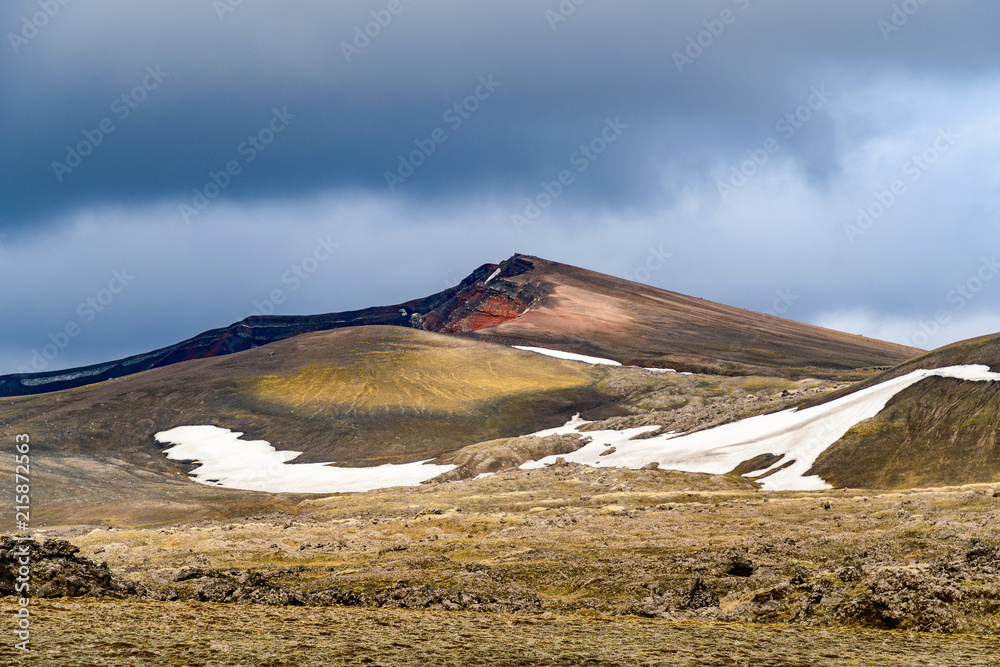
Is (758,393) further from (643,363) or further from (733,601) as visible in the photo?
(733,601)

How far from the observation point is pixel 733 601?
2377cm

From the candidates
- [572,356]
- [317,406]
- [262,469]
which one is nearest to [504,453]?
[262,469]

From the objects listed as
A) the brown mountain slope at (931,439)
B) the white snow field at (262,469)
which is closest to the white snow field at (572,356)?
the white snow field at (262,469)

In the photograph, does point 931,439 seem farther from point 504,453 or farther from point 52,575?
point 52,575

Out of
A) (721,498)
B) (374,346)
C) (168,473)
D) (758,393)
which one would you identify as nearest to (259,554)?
(721,498)

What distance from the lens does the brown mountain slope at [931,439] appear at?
60.4m

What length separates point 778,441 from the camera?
258 ft

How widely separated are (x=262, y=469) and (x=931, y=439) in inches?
3533

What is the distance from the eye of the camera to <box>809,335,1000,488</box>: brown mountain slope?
60406 millimetres

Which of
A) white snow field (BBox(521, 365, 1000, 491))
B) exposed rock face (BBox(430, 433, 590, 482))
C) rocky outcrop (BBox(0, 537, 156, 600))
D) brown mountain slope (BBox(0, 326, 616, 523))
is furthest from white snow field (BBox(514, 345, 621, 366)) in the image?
rocky outcrop (BBox(0, 537, 156, 600))

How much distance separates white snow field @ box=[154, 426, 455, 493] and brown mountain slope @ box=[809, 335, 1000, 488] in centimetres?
5215

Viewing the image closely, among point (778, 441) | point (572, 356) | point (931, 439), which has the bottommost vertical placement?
point (778, 441)

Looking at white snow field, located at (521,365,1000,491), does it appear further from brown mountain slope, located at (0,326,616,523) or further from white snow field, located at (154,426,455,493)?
brown mountain slope, located at (0,326,616,523)

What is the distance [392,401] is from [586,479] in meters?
82.2
